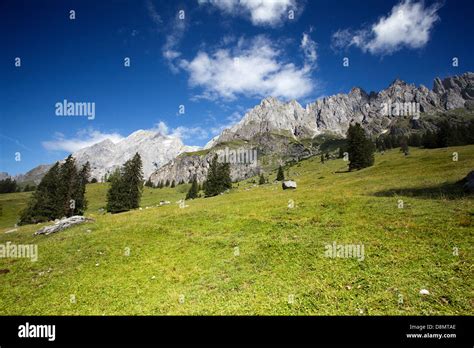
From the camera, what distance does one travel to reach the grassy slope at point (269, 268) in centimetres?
1031

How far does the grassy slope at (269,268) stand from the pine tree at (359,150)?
2046 inches

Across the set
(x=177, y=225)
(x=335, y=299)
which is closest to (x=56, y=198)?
(x=177, y=225)

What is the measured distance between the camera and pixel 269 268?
45.4 ft

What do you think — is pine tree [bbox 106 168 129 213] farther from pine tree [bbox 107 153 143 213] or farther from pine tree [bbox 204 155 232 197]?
pine tree [bbox 204 155 232 197]

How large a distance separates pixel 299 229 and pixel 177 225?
1225cm

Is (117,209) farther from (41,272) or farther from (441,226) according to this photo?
(441,226)

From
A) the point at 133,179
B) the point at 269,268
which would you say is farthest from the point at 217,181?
the point at 269,268

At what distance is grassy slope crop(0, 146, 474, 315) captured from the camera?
10.3 m

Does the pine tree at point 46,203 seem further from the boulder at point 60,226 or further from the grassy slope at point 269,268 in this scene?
the grassy slope at point 269,268

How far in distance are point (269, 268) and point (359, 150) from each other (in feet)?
228

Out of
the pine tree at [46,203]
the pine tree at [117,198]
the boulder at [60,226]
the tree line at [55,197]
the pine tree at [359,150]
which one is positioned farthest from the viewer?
the pine tree at [359,150]

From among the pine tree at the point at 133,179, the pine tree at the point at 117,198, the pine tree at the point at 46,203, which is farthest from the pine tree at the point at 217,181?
the pine tree at the point at 46,203
